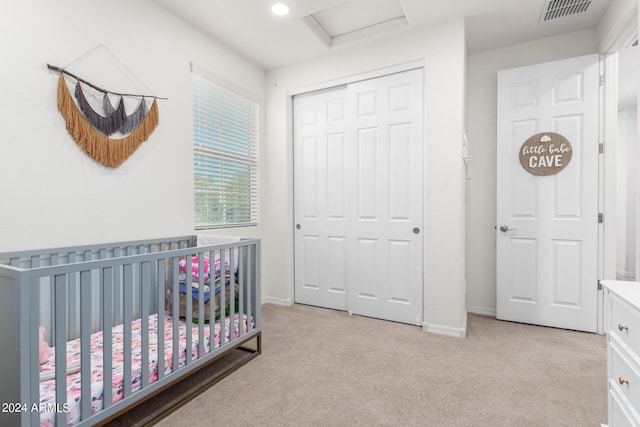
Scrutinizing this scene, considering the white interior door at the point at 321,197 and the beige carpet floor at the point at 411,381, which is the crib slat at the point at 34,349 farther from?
the white interior door at the point at 321,197

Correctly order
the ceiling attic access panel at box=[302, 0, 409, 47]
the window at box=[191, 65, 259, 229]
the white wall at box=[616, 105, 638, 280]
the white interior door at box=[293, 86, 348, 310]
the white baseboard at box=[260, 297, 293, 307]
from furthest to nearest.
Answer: the white wall at box=[616, 105, 638, 280] < the white baseboard at box=[260, 297, 293, 307] < the white interior door at box=[293, 86, 348, 310] < the window at box=[191, 65, 259, 229] < the ceiling attic access panel at box=[302, 0, 409, 47]

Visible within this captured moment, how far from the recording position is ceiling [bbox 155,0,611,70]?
229 cm

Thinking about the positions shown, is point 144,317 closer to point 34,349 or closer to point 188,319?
point 188,319

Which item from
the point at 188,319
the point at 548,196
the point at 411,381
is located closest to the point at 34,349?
the point at 188,319

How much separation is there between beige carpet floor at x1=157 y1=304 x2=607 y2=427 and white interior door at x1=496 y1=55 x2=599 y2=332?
10.0 inches

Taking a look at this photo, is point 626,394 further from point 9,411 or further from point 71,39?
point 71,39

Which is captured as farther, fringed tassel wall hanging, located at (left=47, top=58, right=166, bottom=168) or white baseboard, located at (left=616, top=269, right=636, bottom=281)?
white baseboard, located at (left=616, top=269, right=636, bottom=281)

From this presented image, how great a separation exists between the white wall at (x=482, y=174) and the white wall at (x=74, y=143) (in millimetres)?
2498

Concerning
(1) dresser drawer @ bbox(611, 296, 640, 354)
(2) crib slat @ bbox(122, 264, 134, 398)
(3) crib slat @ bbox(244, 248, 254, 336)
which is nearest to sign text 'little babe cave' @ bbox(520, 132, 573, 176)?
(1) dresser drawer @ bbox(611, 296, 640, 354)

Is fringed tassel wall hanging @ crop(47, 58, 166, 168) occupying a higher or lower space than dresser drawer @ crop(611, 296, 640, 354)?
higher

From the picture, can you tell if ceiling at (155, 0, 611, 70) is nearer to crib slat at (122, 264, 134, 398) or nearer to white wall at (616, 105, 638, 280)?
crib slat at (122, 264, 134, 398)

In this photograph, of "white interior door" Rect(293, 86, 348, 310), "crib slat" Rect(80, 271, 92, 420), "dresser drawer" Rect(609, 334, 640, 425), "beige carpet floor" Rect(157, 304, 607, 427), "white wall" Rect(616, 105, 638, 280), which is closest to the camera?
"dresser drawer" Rect(609, 334, 640, 425)

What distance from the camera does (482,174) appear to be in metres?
3.01

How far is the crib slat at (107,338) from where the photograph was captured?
127 cm
